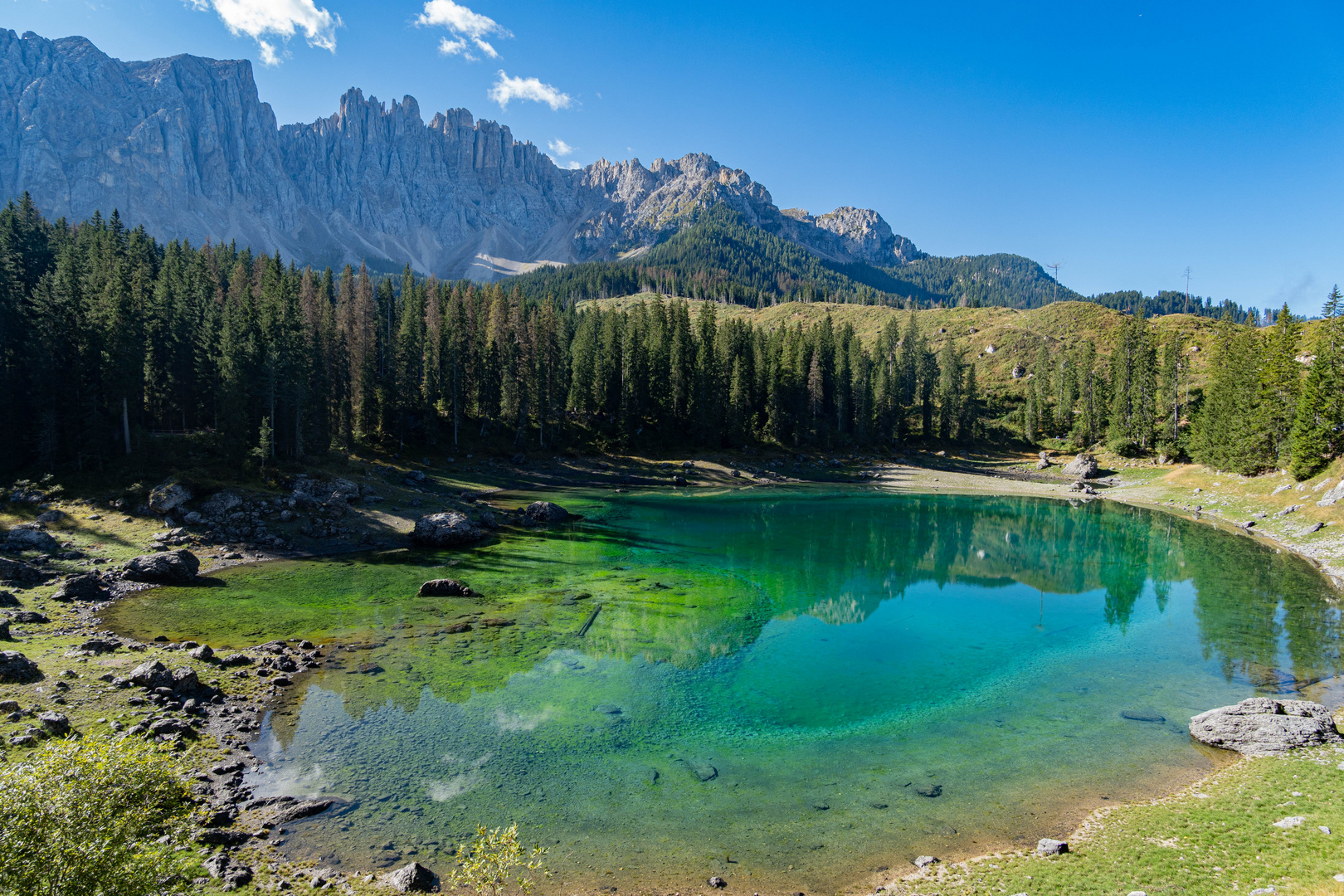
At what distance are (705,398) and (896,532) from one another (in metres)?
49.6

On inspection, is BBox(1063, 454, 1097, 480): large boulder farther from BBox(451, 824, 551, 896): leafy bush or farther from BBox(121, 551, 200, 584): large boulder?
BBox(121, 551, 200, 584): large boulder

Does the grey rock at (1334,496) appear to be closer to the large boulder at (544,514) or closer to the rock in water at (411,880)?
the large boulder at (544,514)

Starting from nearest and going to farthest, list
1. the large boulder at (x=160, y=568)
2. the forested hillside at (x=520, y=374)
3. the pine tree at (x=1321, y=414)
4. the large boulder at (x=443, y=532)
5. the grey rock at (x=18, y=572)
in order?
the grey rock at (x=18, y=572) < the large boulder at (x=160, y=568) < the large boulder at (x=443, y=532) < the forested hillside at (x=520, y=374) < the pine tree at (x=1321, y=414)

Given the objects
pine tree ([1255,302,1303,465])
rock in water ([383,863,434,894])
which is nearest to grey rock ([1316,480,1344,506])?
pine tree ([1255,302,1303,465])

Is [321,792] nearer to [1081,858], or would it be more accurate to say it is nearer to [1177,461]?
[1081,858]

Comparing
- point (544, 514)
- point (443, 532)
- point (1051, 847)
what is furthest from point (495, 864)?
point (544, 514)

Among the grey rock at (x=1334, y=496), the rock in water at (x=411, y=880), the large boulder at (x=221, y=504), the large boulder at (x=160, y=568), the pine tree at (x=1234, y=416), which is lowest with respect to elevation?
the large boulder at (x=160, y=568)

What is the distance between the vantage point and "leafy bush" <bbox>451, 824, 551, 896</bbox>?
34.9ft

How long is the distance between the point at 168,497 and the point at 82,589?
13.9 metres

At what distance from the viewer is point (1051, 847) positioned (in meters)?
14.3

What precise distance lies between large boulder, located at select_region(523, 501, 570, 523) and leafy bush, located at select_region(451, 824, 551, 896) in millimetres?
44101

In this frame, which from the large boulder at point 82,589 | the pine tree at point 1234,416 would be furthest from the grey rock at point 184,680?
the pine tree at point 1234,416

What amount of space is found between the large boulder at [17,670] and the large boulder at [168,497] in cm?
2595

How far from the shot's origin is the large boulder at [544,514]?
58.8 metres
